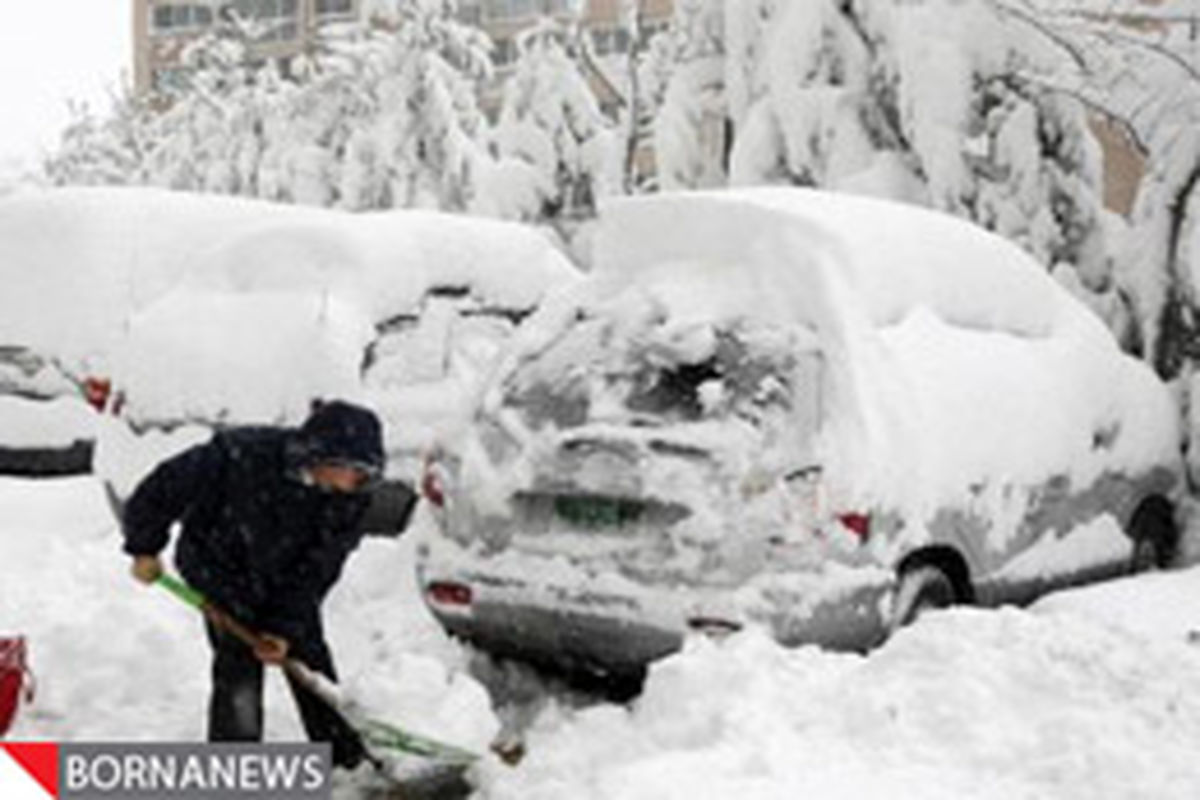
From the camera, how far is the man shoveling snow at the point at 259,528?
15.3ft

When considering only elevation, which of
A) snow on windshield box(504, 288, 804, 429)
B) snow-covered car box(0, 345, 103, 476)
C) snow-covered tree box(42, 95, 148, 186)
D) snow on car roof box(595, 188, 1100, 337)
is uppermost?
snow on car roof box(595, 188, 1100, 337)

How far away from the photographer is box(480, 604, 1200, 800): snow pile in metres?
4.40

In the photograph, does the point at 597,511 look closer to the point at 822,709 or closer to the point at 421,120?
the point at 822,709

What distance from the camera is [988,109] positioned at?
14.3 m

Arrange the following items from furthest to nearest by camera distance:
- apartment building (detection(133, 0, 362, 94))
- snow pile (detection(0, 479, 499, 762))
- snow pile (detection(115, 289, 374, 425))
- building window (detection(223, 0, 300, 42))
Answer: building window (detection(223, 0, 300, 42))
apartment building (detection(133, 0, 362, 94))
snow pile (detection(115, 289, 374, 425))
snow pile (detection(0, 479, 499, 762))

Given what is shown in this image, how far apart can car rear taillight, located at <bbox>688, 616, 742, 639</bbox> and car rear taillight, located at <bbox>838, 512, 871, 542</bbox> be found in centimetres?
53

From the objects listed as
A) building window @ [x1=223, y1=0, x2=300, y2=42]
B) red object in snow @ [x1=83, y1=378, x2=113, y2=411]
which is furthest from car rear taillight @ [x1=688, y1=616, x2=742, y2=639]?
building window @ [x1=223, y1=0, x2=300, y2=42]

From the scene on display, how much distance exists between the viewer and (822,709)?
15.9 ft

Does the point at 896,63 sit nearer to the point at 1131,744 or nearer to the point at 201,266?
the point at 201,266

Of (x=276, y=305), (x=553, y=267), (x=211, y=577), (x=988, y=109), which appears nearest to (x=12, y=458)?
(x=276, y=305)

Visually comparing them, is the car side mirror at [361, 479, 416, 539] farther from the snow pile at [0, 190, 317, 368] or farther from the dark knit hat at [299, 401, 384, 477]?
the dark knit hat at [299, 401, 384, 477]

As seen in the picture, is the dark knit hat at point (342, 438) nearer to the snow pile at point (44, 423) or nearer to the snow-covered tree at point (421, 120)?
the snow pile at point (44, 423)

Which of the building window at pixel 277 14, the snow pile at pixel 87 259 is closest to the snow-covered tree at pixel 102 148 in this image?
the building window at pixel 277 14

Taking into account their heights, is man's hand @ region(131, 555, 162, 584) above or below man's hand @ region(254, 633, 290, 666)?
above
